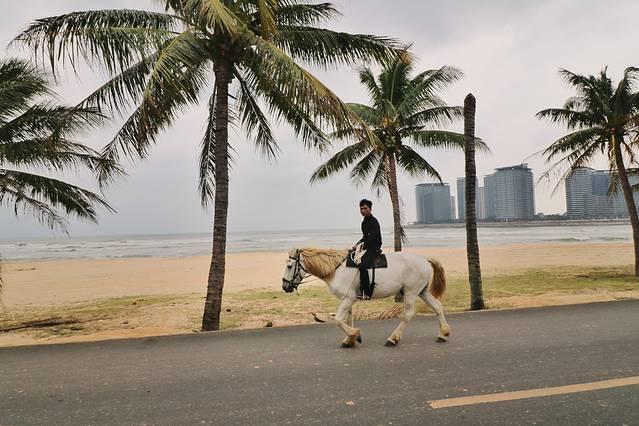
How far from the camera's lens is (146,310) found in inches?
456

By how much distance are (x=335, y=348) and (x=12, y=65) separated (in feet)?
31.2

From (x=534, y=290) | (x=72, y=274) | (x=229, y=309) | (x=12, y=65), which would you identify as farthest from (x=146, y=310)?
(x=72, y=274)

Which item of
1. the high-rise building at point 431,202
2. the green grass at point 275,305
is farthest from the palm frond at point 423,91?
the high-rise building at point 431,202

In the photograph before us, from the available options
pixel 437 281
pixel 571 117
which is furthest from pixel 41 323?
pixel 571 117

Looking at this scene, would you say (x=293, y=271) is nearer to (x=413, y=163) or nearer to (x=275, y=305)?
(x=275, y=305)

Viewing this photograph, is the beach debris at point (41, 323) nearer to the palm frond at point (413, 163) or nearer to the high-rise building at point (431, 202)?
the palm frond at point (413, 163)

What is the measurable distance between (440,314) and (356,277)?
1415 millimetres

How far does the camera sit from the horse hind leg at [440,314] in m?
5.79

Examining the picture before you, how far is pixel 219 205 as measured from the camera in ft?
26.9

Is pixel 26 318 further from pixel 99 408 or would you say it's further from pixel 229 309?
pixel 99 408

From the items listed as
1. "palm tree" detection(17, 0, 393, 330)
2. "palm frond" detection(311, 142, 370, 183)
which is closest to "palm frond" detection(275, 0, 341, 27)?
"palm tree" detection(17, 0, 393, 330)

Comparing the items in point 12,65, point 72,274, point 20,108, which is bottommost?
point 72,274

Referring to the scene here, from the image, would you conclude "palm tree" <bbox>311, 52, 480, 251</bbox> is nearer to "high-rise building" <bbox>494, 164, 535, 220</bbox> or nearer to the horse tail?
the horse tail

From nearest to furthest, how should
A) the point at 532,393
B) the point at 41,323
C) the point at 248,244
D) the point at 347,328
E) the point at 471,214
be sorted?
the point at 532,393 < the point at 347,328 < the point at 471,214 < the point at 41,323 < the point at 248,244
